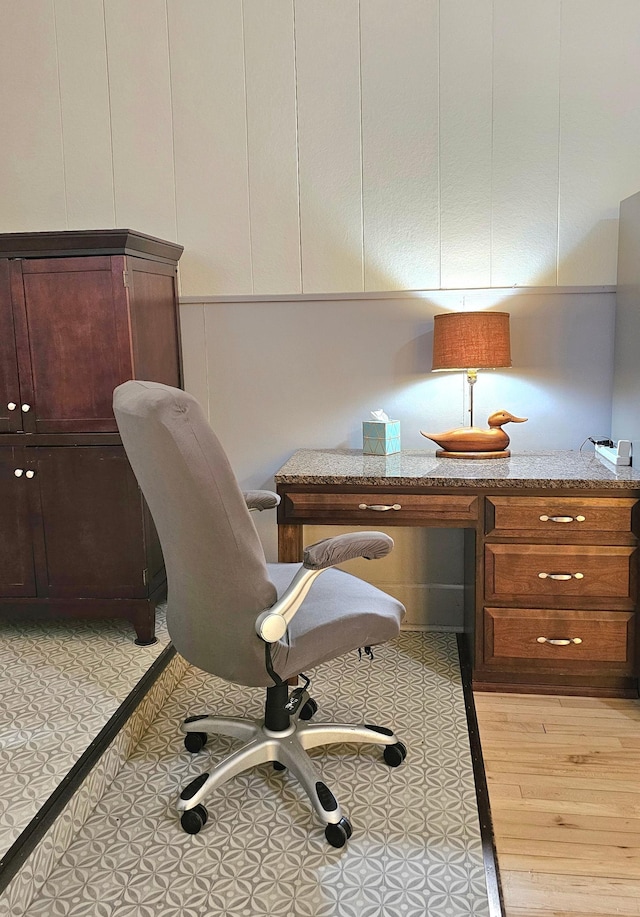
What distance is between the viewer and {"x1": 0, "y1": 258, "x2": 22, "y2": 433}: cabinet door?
103 inches

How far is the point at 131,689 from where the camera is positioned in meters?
2.35


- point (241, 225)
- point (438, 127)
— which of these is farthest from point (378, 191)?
point (241, 225)

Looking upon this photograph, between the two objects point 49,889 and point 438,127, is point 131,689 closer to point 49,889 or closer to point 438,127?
point 49,889

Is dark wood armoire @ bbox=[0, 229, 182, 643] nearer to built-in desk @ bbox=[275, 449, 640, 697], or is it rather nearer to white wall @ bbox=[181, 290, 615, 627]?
white wall @ bbox=[181, 290, 615, 627]

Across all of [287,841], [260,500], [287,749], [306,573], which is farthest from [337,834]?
[260,500]

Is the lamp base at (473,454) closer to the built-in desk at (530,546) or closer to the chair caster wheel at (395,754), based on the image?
the built-in desk at (530,546)

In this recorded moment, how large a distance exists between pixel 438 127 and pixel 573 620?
191cm

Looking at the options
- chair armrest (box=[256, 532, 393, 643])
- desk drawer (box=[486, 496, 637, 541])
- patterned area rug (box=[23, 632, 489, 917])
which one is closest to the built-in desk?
desk drawer (box=[486, 496, 637, 541])

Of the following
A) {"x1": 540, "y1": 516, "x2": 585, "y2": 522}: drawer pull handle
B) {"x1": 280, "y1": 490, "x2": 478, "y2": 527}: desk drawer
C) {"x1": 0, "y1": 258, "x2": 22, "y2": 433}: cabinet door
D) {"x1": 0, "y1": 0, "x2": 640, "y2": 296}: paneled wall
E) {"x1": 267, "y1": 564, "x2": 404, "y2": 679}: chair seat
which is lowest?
{"x1": 267, "y1": 564, "x2": 404, "y2": 679}: chair seat


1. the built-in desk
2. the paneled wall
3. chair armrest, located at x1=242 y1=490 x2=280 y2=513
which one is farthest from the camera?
the paneled wall

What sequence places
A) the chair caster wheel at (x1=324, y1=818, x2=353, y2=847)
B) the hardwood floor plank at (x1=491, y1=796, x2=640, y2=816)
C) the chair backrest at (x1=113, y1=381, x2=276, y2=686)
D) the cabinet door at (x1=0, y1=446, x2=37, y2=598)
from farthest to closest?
the cabinet door at (x1=0, y1=446, x2=37, y2=598) → the hardwood floor plank at (x1=491, y1=796, x2=640, y2=816) → the chair caster wheel at (x1=324, y1=818, x2=353, y2=847) → the chair backrest at (x1=113, y1=381, x2=276, y2=686)

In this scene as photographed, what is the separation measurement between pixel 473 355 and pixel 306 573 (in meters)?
1.28

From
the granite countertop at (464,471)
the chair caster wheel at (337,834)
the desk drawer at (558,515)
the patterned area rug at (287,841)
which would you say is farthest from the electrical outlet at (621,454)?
the chair caster wheel at (337,834)

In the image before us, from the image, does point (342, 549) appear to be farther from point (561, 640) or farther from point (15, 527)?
point (15, 527)
